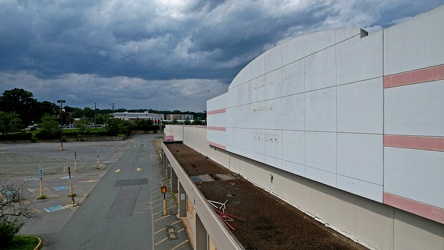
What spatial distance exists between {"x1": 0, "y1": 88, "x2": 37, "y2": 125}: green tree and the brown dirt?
124 metres

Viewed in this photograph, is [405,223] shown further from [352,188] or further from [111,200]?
[111,200]

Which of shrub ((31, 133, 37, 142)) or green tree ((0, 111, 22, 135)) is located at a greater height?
green tree ((0, 111, 22, 135))

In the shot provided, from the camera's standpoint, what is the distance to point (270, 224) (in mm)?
9805

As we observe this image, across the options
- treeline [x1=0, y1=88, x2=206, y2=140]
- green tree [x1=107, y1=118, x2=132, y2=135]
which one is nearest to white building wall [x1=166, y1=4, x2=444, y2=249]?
treeline [x1=0, y1=88, x2=206, y2=140]

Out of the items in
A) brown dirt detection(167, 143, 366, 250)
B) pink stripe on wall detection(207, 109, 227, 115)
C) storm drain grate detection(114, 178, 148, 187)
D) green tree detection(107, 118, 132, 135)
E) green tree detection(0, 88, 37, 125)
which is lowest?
storm drain grate detection(114, 178, 148, 187)

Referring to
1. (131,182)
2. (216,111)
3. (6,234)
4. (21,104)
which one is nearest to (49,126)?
(21,104)

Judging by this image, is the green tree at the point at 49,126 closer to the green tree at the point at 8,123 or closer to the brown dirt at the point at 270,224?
the green tree at the point at 8,123

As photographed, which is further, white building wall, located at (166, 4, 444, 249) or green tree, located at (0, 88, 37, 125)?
green tree, located at (0, 88, 37, 125)

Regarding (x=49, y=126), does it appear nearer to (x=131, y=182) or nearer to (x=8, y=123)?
(x=8, y=123)

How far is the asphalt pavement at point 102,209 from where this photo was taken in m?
17.3

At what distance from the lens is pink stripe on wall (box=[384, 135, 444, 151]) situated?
18.3 ft

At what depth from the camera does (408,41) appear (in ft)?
20.2

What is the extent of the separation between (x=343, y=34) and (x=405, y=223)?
570 centimetres

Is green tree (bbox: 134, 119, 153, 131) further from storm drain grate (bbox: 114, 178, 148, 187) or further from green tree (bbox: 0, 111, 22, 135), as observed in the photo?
storm drain grate (bbox: 114, 178, 148, 187)
